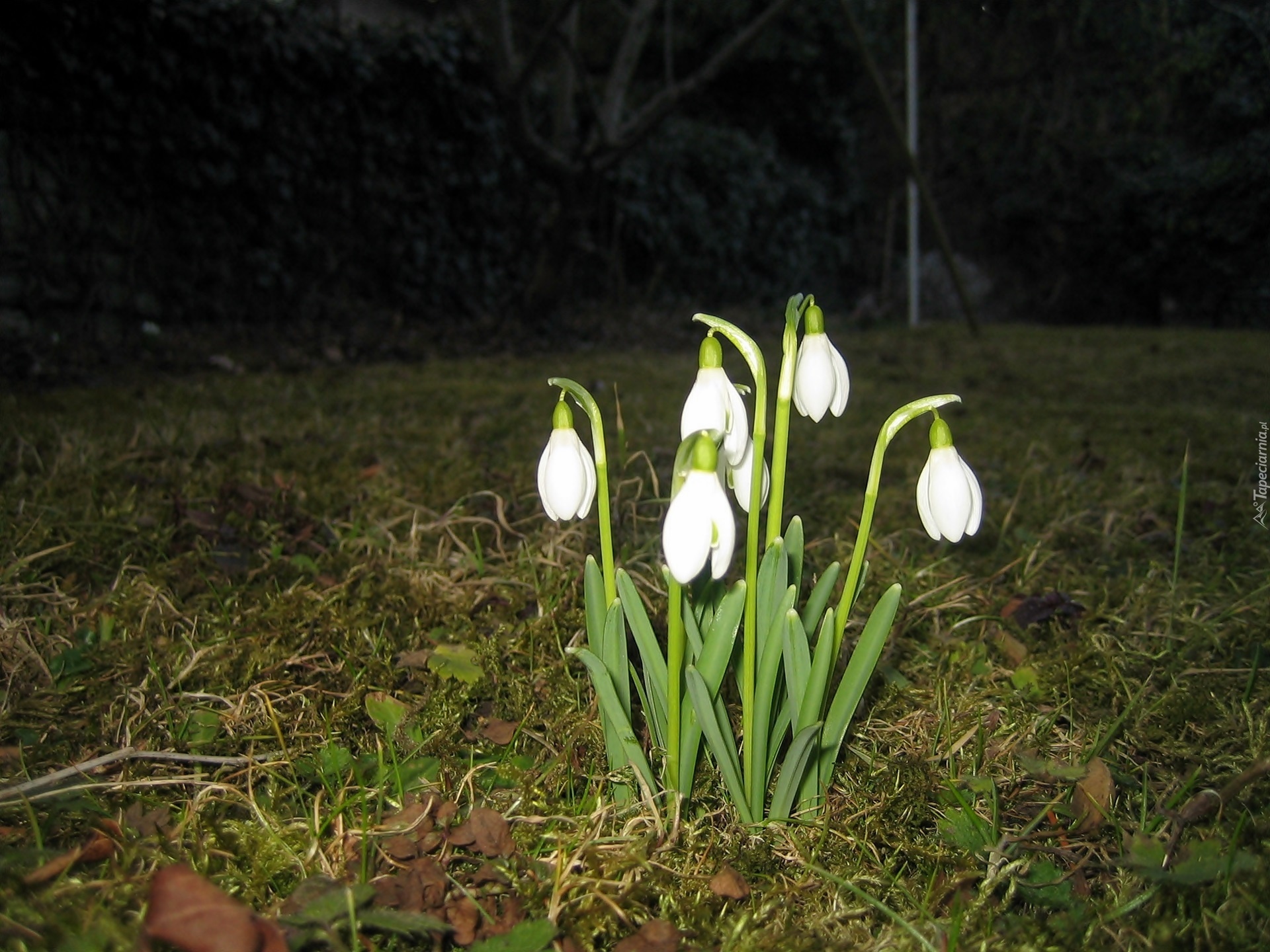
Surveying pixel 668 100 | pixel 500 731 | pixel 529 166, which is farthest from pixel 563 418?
pixel 529 166

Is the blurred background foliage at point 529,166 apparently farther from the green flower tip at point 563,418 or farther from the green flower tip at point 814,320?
the green flower tip at point 563,418

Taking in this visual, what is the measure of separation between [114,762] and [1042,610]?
1607mm

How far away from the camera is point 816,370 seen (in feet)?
3.38

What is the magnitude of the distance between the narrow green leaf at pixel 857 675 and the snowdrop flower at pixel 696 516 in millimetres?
297

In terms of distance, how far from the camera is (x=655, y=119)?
6039 mm

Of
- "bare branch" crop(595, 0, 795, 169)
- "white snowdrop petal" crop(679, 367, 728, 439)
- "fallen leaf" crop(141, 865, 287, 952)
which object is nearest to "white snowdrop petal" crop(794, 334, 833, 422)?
"white snowdrop petal" crop(679, 367, 728, 439)

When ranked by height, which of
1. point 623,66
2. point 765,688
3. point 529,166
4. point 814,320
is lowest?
point 765,688

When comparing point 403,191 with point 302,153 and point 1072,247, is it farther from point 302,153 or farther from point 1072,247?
point 1072,247

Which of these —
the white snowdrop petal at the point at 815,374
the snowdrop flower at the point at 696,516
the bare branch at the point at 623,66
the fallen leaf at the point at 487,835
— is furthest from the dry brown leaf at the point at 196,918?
the bare branch at the point at 623,66

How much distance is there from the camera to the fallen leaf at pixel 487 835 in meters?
1.10

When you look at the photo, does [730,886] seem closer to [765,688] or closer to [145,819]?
[765,688]

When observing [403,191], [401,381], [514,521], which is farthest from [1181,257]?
[403,191]

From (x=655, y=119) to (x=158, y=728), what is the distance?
18.1ft

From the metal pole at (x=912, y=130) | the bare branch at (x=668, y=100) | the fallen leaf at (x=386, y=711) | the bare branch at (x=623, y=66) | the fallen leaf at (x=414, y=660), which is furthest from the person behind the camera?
the metal pole at (x=912, y=130)
